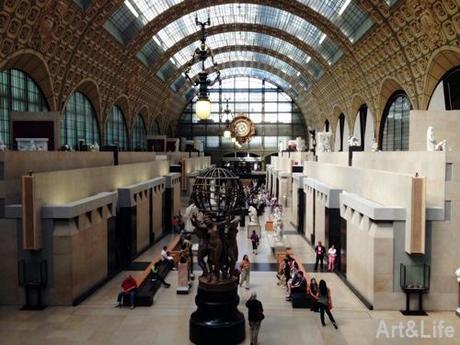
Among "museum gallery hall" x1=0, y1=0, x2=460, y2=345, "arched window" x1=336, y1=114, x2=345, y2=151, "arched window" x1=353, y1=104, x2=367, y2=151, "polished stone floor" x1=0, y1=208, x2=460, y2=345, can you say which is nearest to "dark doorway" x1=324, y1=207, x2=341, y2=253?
"museum gallery hall" x1=0, y1=0, x2=460, y2=345

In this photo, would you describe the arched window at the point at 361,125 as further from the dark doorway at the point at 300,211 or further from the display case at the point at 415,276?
the display case at the point at 415,276

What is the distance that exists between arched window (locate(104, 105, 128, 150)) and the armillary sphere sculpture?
2719 centimetres

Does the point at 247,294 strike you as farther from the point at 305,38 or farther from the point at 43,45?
the point at 305,38

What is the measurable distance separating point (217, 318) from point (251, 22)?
38.5m

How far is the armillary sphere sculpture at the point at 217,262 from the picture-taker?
10133 millimetres

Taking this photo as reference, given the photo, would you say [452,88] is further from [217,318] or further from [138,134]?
[138,134]

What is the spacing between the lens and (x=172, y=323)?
1134 cm

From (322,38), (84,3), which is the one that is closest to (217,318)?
(84,3)

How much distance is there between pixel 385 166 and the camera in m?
15.9

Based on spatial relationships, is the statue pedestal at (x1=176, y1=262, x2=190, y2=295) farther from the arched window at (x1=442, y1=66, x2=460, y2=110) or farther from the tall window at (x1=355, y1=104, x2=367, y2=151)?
the tall window at (x1=355, y1=104, x2=367, y2=151)

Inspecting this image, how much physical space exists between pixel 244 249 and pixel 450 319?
34.2 feet

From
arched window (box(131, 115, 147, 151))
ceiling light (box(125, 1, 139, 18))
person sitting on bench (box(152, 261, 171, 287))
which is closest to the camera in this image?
person sitting on bench (box(152, 261, 171, 287))

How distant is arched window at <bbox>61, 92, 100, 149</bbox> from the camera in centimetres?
2964

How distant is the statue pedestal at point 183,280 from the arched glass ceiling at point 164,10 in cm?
Result: 2047
